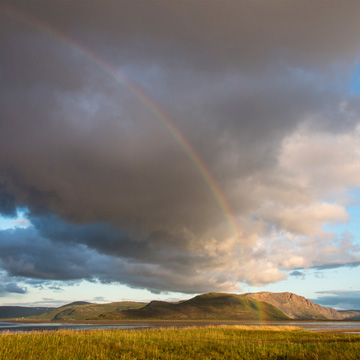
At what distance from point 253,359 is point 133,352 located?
47.1 ft

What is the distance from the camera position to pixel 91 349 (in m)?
41.4

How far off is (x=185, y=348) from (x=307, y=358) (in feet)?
52.3

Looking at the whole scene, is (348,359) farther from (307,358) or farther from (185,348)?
(185,348)

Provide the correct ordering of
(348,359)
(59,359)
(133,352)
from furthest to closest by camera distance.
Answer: (133,352)
(59,359)
(348,359)

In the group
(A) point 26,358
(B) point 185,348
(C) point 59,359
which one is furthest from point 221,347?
(A) point 26,358

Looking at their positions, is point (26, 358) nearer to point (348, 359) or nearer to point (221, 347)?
point (221, 347)

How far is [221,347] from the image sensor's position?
43.9 m

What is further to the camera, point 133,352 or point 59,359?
point 133,352

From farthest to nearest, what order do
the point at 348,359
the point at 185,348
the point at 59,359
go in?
1. the point at 185,348
2. the point at 59,359
3. the point at 348,359

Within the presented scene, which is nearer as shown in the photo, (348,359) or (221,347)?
(348,359)

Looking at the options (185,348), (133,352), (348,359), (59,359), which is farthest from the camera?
(185,348)

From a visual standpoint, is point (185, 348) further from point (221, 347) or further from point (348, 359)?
point (348, 359)

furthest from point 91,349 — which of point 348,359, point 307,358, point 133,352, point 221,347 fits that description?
point 348,359

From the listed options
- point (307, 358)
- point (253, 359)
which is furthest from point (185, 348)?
point (307, 358)
